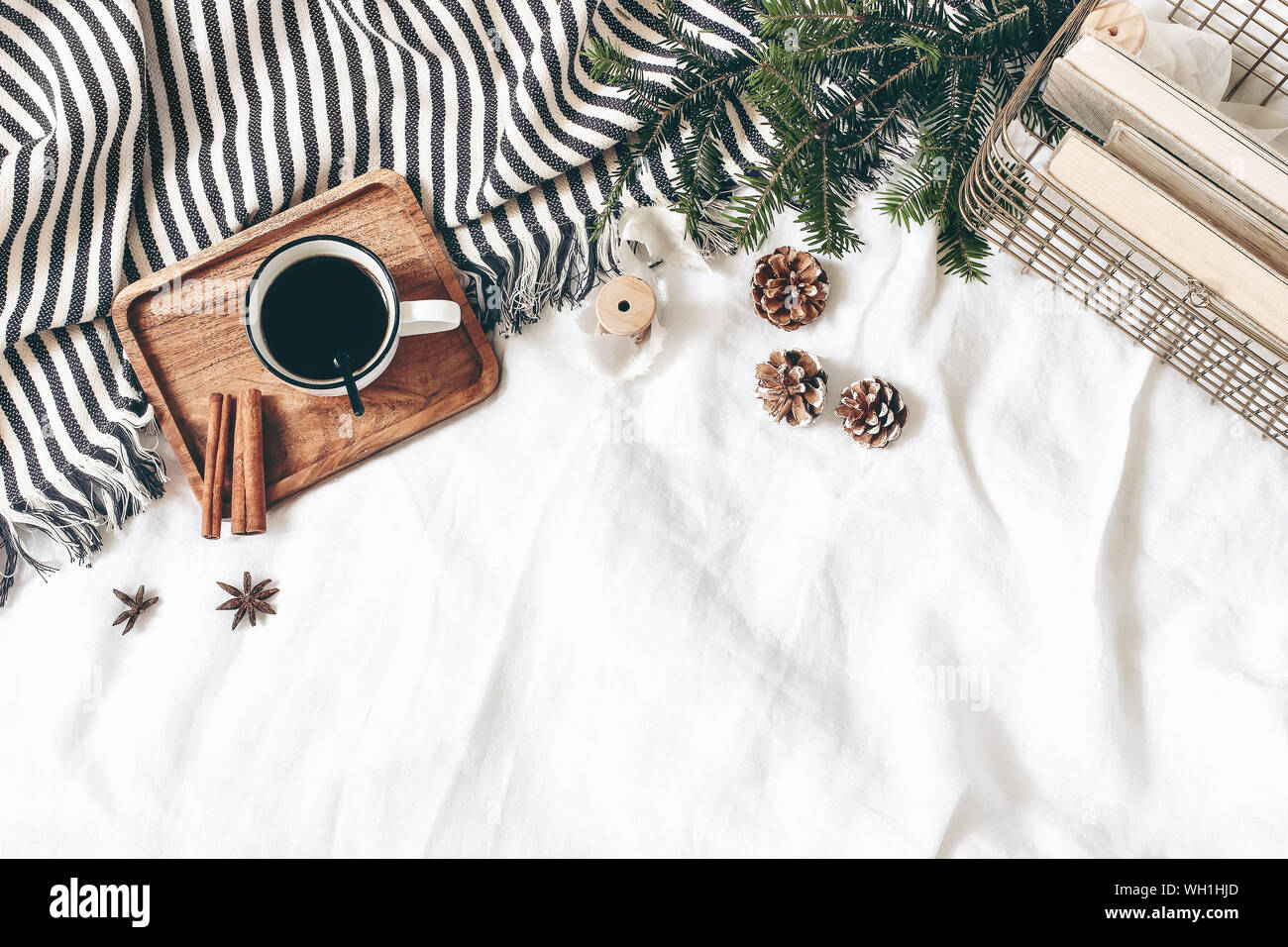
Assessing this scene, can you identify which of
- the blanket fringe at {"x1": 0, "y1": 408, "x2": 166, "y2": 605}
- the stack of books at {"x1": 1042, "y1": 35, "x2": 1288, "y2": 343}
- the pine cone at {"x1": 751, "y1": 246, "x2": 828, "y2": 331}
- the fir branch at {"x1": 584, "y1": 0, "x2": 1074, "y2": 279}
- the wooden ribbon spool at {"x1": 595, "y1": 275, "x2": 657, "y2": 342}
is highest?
the stack of books at {"x1": 1042, "y1": 35, "x2": 1288, "y2": 343}

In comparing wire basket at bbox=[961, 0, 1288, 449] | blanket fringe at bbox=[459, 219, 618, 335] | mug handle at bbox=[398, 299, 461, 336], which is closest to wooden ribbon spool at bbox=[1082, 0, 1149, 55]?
wire basket at bbox=[961, 0, 1288, 449]

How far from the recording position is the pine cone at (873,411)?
76cm

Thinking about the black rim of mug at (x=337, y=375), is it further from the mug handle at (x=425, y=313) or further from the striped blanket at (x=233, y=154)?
the striped blanket at (x=233, y=154)

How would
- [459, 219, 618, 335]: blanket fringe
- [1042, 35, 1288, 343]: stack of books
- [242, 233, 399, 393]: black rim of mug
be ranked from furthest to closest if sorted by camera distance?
[459, 219, 618, 335]: blanket fringe → [242, 233, 399, 393]: black rim of mug → [1042, 35, 1288, 343]: stack of books

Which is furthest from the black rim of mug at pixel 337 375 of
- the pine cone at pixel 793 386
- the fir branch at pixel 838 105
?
the pine cone at pixel 793 386

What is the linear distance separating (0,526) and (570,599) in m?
0.55

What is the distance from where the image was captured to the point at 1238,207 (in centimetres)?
61

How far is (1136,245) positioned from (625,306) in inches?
16.5

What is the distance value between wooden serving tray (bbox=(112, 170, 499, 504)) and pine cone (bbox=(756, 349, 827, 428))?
0.26m

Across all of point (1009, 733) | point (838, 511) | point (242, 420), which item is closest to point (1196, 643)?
point (1009, 733)

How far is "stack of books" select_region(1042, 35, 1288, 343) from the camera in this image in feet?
1.96

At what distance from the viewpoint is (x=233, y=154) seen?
31.7 inches

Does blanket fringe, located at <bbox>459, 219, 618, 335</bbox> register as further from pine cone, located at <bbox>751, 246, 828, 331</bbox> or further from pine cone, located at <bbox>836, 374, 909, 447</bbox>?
pine cone, located at <bbox>836, 374, 909, 447</bbox>
